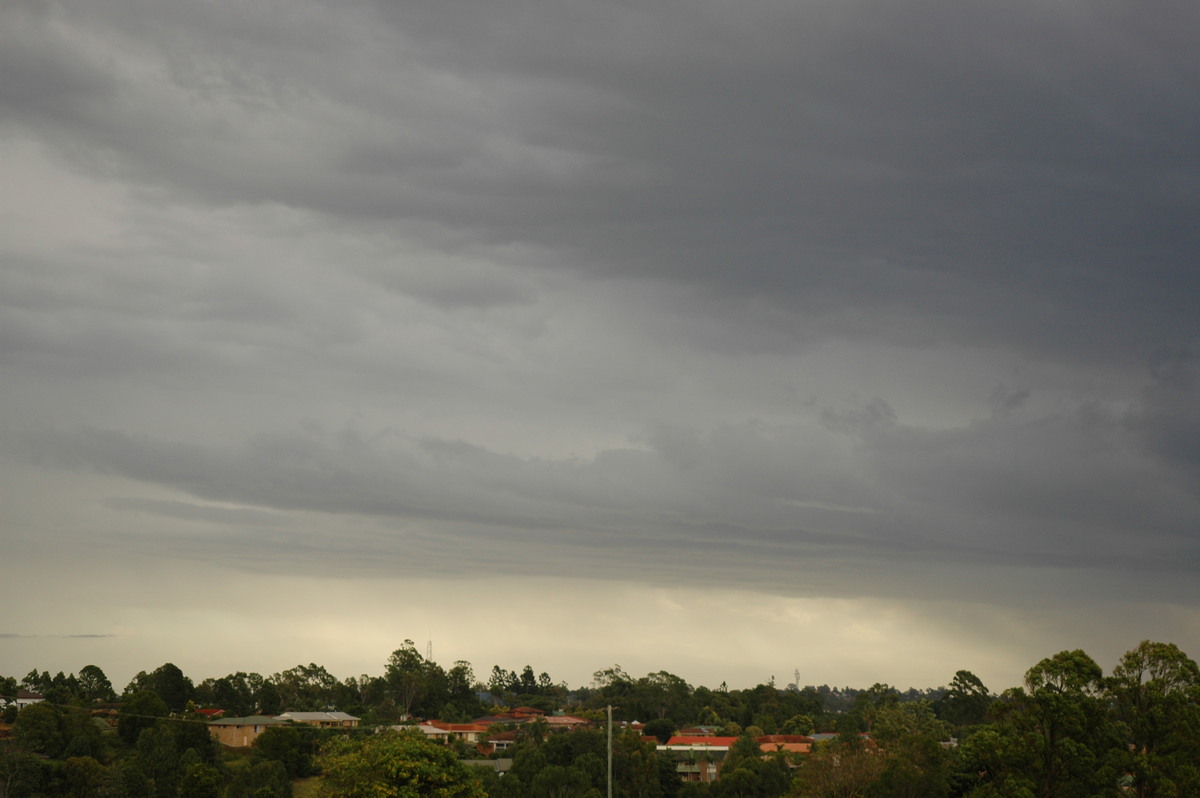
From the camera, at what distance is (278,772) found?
78.5 m

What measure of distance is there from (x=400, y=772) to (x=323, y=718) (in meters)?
88.9

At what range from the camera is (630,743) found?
305 feet

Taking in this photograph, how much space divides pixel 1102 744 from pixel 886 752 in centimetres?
1884

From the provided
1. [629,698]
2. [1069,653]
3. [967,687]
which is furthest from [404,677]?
[1069,653]

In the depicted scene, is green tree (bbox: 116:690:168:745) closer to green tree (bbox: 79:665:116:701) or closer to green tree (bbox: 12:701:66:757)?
green tree (bbox: 12:701:66:757)

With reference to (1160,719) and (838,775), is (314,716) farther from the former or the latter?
(1160,719)

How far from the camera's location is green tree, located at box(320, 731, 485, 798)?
48344 mm

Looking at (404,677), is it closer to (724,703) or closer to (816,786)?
(724,703)

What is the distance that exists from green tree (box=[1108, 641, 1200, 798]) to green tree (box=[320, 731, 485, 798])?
2805 cm

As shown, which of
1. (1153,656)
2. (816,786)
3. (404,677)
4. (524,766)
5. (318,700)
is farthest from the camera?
(404,677)

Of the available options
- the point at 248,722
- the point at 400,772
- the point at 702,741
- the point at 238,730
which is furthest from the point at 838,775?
the point at 248,722

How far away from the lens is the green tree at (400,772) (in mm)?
48344

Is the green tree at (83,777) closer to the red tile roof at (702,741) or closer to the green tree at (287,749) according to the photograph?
the green tree at (287,749)

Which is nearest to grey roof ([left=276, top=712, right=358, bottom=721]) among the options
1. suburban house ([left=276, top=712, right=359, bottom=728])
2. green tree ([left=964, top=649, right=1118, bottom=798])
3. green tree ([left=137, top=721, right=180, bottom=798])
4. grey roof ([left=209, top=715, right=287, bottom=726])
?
suburban house ([left=276, top=712, right=359, bottom=728])
